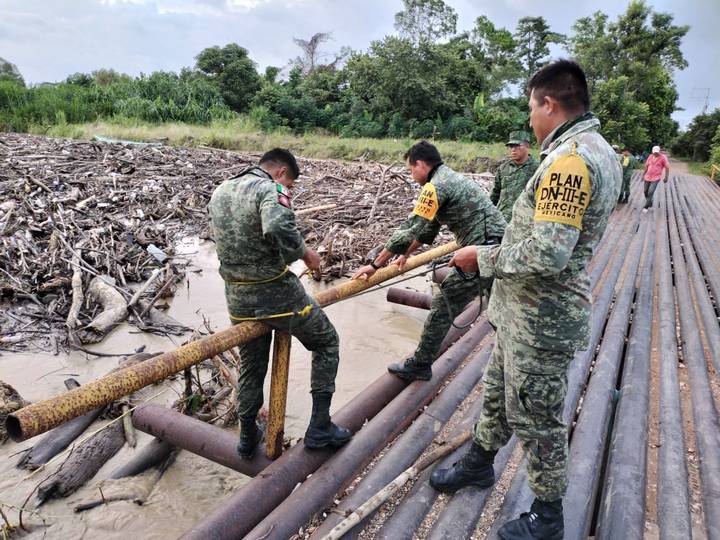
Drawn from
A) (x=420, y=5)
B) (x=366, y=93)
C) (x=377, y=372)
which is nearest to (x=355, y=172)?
(x=377, y=372)

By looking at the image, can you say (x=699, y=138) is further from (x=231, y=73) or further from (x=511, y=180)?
(x=511, y=180)

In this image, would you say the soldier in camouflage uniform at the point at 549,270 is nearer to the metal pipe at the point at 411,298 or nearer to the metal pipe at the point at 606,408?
the metal pipe at the point at 606,408

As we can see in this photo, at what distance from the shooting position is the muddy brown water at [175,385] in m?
3.10

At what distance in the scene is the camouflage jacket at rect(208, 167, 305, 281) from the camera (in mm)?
2285

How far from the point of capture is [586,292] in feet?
5.91

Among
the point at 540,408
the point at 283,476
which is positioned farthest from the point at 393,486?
the point at 540,408

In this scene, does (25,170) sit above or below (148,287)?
above

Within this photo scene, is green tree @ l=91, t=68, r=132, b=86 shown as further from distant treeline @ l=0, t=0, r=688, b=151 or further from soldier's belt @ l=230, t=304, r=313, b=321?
soldier's belt @ l=230, t=304, r=313, b=321

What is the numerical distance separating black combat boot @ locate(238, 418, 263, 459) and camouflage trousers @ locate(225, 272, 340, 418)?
0.04 meters

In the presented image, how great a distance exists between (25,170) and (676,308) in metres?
14.0

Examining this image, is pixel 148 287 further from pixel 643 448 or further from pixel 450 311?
pixel 643 448

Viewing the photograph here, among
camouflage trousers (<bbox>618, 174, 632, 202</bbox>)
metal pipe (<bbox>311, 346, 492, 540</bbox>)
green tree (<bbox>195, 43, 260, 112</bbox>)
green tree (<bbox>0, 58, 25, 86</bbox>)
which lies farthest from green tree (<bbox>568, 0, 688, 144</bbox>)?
green tree (<bbox>0, 58, 25, 86</bbox>)

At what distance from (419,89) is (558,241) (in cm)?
3080

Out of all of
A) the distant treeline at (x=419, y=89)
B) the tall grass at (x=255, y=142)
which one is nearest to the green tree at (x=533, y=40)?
the distant treeline at (x=419, y=89)
